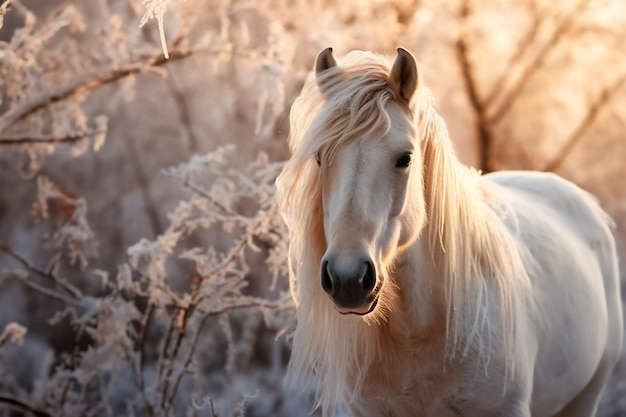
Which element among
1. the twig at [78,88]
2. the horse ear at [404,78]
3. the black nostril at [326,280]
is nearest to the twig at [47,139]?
the twig at [78,88]

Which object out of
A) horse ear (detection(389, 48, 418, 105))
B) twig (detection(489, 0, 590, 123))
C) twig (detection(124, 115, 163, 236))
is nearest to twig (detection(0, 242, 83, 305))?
twig (detection(124, 115, 163, 236))

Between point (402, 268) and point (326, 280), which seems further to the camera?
point (402, 268)

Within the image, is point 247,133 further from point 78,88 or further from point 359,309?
point 359,309

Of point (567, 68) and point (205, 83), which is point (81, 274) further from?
point (567, 68)

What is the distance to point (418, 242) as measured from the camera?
1938 millimetres

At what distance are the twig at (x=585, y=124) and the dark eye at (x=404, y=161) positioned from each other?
4.02 metres

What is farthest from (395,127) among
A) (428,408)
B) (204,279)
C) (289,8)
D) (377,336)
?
(289,8)

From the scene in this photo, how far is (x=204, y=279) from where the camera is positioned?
323 centimetres

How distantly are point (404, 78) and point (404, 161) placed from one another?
20 cm

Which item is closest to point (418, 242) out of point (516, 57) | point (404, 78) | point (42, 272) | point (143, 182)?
point (404, 78)

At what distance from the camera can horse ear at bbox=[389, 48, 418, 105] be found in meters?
1.80

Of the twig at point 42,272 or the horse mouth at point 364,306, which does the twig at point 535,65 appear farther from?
the horse mouth at point 364,306

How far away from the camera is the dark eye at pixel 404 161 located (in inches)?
68.3

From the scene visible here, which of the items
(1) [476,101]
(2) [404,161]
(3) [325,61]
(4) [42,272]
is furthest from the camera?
(1) [476,101]
